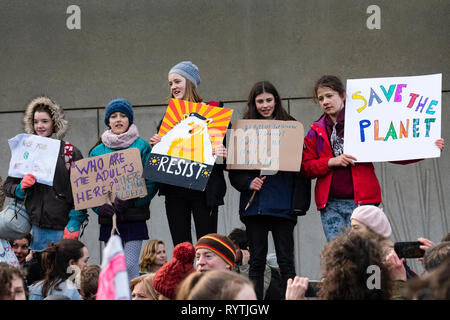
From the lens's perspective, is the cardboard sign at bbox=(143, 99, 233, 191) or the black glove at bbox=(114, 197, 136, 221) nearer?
the cardboard sign at bbox=(143, 99, 233, 191)

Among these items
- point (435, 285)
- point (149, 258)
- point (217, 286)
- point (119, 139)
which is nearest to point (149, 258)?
point (149, 258)

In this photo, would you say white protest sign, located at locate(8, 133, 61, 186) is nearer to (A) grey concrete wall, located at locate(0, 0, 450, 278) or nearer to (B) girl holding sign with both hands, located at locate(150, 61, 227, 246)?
(B) girl holding sign with both hands, located at locate(150, 61, 227, 246)

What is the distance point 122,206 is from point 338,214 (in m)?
1.62

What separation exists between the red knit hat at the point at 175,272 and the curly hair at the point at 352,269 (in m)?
1.23

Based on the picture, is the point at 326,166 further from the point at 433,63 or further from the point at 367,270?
the point at 433,63

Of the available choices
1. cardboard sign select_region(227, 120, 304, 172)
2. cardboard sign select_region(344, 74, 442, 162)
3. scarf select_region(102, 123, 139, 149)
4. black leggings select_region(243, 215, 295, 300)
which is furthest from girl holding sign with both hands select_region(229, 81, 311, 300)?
scarf select_region(102, 123, 139, 149)

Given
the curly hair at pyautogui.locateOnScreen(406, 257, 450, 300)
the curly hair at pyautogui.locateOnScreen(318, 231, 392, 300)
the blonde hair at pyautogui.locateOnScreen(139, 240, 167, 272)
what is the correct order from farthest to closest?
the blonde hair at pyautogui.locateOnScreen(139, 240, 167, 272) < the curly hair at pyautogui.locateOnScreen(318, 231, 392, 300) < the curly hair at pyautogui.locateOnScreen(406, 257, 450, 300)

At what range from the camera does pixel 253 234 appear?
5.20 meters

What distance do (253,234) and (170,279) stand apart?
3.79 feet

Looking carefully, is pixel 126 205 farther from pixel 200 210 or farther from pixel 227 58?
pixel 227 58

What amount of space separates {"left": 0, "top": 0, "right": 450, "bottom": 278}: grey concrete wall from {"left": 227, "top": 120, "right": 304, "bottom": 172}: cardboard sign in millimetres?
2809

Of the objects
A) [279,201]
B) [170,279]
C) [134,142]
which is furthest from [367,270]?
[134,142]

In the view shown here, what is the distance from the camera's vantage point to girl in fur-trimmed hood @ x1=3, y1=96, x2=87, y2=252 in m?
5.63

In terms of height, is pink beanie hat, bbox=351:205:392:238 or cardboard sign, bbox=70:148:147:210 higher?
cardboard sign, bbox=70:148:147:210
